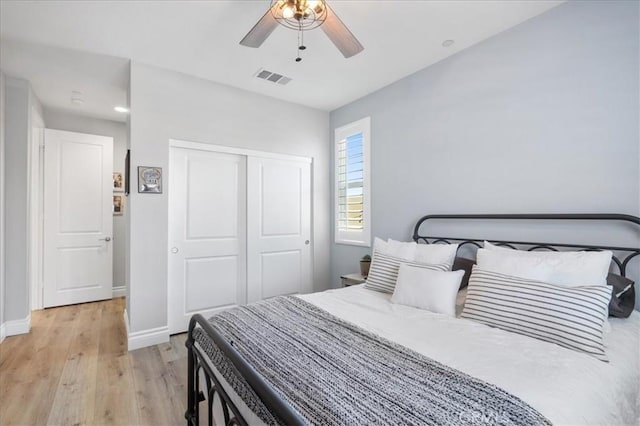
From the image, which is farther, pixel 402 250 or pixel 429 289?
pixel 402 250

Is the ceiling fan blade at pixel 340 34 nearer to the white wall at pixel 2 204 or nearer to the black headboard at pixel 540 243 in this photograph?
the black headboard at pixel 540 243

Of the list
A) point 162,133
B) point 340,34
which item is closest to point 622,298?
point 340,34

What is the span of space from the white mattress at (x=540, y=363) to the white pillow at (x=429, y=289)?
126 millimetres

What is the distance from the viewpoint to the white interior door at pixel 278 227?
366cm

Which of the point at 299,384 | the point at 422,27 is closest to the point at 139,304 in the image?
the point at 299,384

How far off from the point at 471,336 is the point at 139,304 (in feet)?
9.25

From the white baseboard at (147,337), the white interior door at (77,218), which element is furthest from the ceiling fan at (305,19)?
the white interior door at (77,218)

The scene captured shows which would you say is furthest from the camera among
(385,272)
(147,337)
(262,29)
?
(147,337)

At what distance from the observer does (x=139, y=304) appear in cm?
287

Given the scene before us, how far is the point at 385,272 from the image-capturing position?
2.44 meters

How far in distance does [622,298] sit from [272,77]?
3.26 meters

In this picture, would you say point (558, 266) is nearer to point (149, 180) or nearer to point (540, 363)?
point (540, 363)

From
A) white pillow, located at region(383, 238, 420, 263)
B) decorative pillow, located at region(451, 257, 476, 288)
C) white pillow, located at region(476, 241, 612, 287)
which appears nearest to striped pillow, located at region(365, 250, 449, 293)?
white pillow, located at region(383, 238, 420, 263)

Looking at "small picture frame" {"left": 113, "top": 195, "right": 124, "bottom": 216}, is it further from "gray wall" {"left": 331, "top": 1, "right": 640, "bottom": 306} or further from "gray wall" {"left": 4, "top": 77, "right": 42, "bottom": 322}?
"gray wall" {"left": 331, "top": 1, "right": 640, "bottom": 306}
